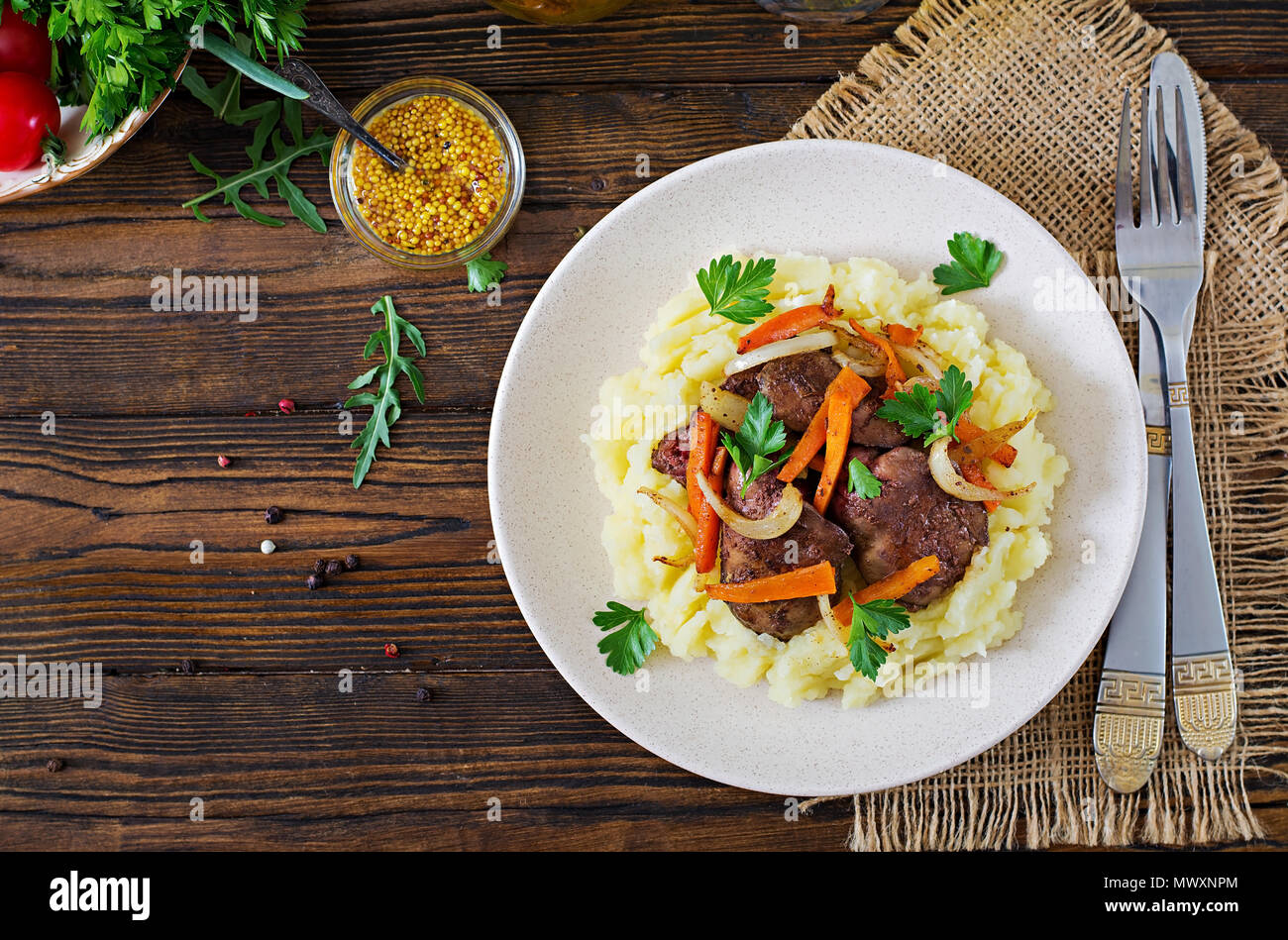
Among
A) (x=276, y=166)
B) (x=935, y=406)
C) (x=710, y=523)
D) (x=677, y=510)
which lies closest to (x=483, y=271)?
(x=276, y=166)

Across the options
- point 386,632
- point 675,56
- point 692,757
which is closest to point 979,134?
point 675,56

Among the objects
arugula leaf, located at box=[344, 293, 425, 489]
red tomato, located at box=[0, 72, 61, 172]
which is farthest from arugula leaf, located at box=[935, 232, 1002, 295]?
red tomato, located at box=[0, 72, 61, 172]

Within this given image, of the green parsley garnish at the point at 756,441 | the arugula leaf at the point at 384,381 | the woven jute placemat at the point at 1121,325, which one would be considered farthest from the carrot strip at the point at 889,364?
the arugula leaf at the point at 384,381

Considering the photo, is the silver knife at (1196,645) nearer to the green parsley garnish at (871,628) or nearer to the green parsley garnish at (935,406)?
the green parsley garnish at (935,406)

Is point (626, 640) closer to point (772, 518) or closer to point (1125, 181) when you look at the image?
point (772, 518)

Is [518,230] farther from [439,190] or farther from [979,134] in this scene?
[979,134]

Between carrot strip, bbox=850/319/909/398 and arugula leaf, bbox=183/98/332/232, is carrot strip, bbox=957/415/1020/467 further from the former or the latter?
arugula leaf, bbox=183/98/332/232
